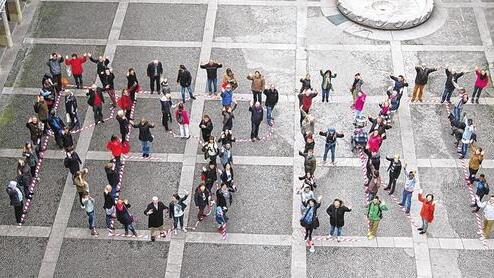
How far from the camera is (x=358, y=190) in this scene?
2555 centimetres

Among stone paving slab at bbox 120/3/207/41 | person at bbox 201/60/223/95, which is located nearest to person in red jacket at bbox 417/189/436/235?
person at bbox 201/60/223/95

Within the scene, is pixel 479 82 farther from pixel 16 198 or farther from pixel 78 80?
pixel 16 198

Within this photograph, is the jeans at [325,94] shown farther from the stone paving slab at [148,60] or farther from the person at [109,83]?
the person at [109,83]

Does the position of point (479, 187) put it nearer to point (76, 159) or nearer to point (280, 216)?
point (280, 216)

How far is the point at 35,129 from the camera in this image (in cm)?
2595

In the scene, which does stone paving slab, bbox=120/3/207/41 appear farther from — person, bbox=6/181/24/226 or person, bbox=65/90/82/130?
person, bbox=6/181/24/226

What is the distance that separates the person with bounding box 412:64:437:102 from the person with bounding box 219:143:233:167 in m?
7.48

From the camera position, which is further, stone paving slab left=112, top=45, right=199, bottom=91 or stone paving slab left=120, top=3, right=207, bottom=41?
stone paving slab left=120, top=3, right=207, bottom=41

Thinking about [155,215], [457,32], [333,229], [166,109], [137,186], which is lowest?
[333,229]

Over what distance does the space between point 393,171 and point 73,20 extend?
1576 cm

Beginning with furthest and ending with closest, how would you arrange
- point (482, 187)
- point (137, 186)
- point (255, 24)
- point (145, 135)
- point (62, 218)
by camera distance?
point (255, 24)
point (145, 135)
point (137, 186)
point (62, 218)
point (482, 187)

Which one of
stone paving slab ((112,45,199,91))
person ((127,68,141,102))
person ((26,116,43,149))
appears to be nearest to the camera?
person ((26,116,43,149))

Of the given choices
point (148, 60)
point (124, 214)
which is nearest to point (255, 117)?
point (124, 214)

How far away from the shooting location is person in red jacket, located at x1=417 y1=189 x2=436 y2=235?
903 inches
